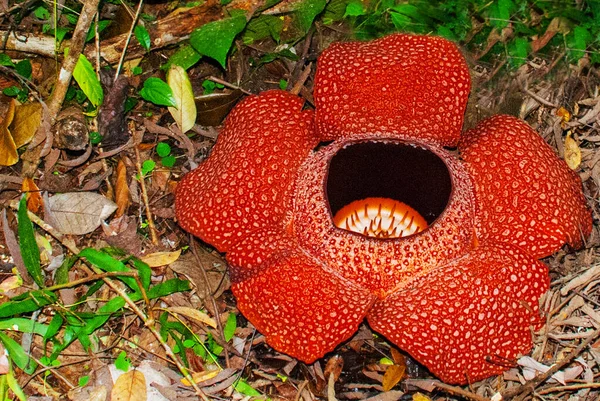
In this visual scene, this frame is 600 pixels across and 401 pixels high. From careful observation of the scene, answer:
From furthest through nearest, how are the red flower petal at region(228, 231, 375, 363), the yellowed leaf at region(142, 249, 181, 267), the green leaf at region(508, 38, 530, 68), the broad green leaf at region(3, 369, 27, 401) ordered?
the green leaf at region(508, 38, 530, 68) < the yellowed leaf at region(142, 249, 181, 267) < the broad green leaf at region(3, 369, 27, 401) < the red flower petal at region(228, 231, 375, 363)

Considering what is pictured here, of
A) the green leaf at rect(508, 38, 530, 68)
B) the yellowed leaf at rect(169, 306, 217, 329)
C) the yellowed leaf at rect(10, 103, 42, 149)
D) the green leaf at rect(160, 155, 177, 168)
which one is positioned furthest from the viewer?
the green leaf at rect(508, 38, 530, 68)

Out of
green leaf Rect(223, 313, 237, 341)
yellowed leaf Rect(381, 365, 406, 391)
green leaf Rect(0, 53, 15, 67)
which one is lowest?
yellowed leaf Rect(381, 365, 406, 391)

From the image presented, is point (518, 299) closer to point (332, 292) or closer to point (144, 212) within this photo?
point (332, 292)

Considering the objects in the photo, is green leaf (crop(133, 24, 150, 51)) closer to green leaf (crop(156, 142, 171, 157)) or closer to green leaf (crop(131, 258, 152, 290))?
green leaf (crop(156, 142, 171, 157))

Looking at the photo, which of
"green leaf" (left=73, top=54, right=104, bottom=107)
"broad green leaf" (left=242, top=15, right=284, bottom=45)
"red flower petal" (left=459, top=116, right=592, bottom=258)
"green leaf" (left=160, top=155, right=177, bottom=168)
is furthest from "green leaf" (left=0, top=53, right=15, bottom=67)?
"red flower petal" (left=459, top=116, right=592, bottom=258)

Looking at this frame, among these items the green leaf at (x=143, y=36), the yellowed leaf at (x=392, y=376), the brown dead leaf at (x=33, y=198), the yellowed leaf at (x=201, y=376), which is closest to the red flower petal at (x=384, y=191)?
the yellowed leaf at (x=392, y=376)

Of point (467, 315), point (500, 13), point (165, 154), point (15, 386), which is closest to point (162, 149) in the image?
point (165, 154)

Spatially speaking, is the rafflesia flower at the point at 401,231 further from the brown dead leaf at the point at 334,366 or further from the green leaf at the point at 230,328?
the brown dead leaf at the point at 334,366

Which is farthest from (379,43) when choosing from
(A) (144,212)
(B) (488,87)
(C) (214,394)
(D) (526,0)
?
(C) (214,394)
